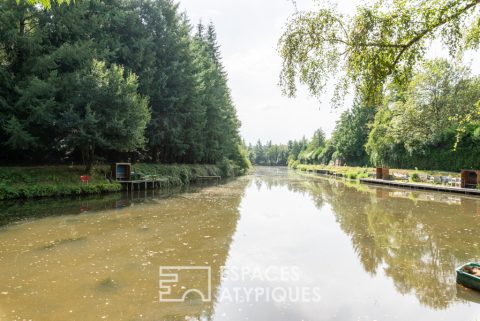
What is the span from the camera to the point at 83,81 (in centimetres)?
2116

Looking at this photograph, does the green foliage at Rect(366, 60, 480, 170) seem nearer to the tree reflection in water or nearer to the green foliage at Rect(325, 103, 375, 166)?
the green foliage at Rect(325, 103, 375, 166)

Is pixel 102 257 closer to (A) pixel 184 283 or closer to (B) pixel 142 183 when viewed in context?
(A) pixel 184 283

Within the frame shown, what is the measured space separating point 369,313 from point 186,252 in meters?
5.09

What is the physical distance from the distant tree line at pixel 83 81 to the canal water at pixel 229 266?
25.1 ft

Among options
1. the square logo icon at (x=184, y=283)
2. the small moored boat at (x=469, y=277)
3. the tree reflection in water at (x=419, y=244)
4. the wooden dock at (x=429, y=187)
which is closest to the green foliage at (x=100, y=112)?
the tree reflection in water at (x=419, y=244)

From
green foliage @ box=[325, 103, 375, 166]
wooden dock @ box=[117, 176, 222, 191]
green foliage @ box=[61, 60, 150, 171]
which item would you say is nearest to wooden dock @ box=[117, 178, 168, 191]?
wooden dock @ box=[117, 176, 222, 191]

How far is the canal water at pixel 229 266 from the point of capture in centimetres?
579

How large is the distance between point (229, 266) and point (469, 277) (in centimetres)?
534

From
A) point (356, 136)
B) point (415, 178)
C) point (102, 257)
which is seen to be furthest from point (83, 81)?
point (356, 136)

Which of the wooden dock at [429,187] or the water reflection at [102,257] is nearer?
the water reflection at [102,257]

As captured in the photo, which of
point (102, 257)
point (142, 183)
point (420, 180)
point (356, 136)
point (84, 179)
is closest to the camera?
point (102, 257)

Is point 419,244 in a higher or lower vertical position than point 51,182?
lower

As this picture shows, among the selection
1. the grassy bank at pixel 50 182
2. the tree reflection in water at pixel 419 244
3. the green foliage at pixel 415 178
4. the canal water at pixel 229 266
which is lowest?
the tree reflection in water at pixel 419 244

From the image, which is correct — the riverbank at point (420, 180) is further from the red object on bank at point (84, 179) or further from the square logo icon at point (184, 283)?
the red object on bank at point (84, 179)
